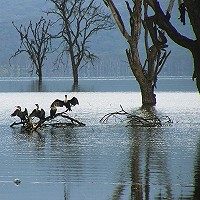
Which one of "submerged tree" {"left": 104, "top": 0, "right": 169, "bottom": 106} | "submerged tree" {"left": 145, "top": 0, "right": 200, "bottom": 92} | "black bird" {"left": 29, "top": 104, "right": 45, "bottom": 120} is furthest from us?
"submerged tree" {"left": 104, "top": 0, "right": 169, "bottom": 106}

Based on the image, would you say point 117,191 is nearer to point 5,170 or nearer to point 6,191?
point 6,191

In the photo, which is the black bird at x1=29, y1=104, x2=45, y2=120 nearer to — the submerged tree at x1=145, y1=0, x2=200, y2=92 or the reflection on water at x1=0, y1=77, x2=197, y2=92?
the submerged tree at x1=145, y1=0, x2=200, y2=92

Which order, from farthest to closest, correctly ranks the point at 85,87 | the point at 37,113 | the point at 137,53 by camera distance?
the point at 85,87 < the point at 137,53 < the point at 37,113

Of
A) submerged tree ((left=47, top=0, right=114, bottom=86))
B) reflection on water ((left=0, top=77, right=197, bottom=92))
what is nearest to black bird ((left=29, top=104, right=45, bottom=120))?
reflection on water ((left=0, top=77, right=197, bottom=92))

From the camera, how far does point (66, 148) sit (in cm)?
1400

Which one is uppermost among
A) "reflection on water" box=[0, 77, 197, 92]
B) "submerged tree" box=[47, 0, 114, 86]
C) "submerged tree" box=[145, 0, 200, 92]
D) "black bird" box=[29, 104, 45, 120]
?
"submerged tree" box=[47, 0, 114, 86]

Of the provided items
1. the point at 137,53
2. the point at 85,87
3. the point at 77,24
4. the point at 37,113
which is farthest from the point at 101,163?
the point at 77,24

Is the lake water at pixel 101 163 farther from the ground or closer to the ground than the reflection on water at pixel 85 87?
closer to the ground

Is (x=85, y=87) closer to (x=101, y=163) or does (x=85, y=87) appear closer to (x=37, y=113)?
(x=37, y=113)

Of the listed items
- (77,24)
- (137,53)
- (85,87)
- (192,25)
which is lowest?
(85,87)

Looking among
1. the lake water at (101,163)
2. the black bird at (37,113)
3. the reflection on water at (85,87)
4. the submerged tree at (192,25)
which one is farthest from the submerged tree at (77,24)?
the submerged tree at (192,25)

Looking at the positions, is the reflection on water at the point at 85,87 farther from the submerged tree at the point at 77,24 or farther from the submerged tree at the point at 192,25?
the submerged tree at the point at 192,25

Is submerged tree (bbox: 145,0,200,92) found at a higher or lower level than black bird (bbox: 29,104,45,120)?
higher

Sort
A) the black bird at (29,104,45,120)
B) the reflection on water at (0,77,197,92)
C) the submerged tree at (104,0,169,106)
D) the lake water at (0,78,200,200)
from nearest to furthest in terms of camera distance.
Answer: the lake water at (0,78,200,200)
the black bird at (29,104,45,120)
the submerged tree at (104,0,169,106)
the reflection on water at (0,77,197,92)
